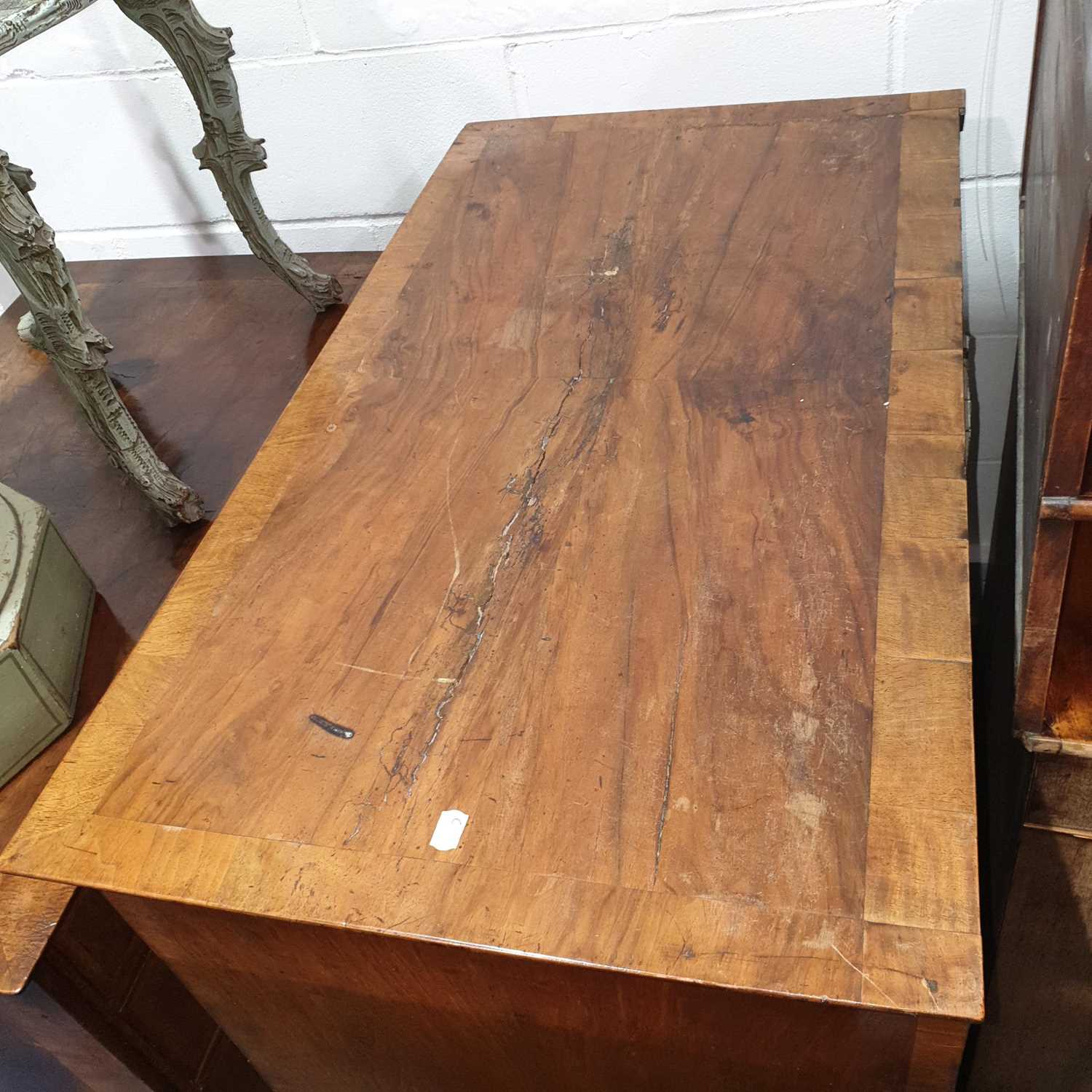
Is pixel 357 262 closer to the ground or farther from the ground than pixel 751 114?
closer to the ground

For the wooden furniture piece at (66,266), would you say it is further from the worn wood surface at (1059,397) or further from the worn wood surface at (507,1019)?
the worn wood surface at (1059,397)

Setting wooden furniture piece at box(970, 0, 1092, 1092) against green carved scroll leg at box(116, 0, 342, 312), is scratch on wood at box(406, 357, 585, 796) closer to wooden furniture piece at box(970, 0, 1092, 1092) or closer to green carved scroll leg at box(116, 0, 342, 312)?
wooden furniture piece at box(970, 0, 1092, 1092)

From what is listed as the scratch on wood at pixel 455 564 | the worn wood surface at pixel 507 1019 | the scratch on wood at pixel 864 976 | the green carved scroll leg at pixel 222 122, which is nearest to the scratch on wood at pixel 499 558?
the scratch on wood at pixel 455 564

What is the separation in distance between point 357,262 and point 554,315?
0.54 meters

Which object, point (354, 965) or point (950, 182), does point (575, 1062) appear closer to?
point (354, 965)

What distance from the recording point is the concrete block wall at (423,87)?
1.12 metres

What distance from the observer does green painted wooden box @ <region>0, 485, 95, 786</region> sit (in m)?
0.77

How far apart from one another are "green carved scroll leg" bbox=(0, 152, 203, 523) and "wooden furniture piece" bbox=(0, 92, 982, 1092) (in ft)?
0.57

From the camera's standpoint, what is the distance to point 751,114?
1.02 m

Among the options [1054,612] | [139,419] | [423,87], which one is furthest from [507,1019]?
[423,87]

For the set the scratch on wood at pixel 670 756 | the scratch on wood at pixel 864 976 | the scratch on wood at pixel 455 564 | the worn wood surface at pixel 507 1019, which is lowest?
the worn wood surface at pixel 507 1019

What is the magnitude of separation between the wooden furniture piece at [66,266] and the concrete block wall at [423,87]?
25 cm

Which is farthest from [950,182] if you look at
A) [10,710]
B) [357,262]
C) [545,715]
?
[10,710]

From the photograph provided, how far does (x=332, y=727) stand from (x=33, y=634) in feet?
1.14
